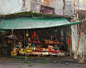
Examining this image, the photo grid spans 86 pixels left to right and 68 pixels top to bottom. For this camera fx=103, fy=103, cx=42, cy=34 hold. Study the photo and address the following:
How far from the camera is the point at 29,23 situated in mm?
7492

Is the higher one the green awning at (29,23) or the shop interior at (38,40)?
the green awning at (29,23)

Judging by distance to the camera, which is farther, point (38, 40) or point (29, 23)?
point (38, 40)

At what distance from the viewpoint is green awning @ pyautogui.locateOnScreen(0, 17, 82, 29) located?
7.17 m

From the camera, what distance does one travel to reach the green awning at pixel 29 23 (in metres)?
7.17

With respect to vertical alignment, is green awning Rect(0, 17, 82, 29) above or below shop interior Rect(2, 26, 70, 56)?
above

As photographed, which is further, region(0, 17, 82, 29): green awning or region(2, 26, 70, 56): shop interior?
region(2, 26, 70, 56): shop interior

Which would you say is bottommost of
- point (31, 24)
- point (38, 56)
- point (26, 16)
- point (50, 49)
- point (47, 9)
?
point (38, 56)

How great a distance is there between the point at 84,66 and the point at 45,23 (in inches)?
151

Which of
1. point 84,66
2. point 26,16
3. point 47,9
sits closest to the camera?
point 84,66

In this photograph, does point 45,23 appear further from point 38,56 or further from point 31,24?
point 38,56

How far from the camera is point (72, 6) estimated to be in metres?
9.82

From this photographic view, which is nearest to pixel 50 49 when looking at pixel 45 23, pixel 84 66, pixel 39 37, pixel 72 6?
pixel 39 37

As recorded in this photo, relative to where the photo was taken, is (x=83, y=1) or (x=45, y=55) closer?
(x=45, y=55)

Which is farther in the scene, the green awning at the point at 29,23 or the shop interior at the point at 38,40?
the shop interior at the point at 38,40
